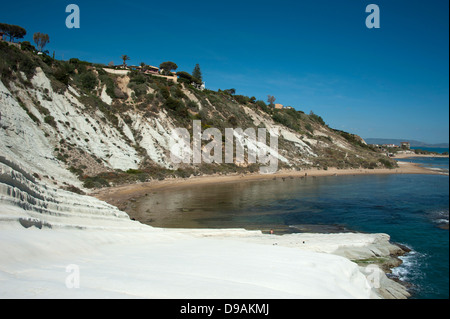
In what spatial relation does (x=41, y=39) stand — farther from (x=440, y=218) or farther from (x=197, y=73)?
(x=440, y=218)

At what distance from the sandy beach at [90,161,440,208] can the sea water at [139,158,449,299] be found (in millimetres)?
1696

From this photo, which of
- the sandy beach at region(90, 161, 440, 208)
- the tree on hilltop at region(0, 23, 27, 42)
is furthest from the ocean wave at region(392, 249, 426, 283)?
the tree on hilltop at region(0, 23, 27, 42)

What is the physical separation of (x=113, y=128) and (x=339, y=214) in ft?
88.8

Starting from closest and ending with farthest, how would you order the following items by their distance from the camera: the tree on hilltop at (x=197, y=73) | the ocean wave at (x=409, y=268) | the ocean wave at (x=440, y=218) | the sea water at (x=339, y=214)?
the ocean wave at (x=409, y=268) < the sea water at (x=339, y=214) < the ocean wave at (x=440, y=218) < the tree on hilltop at (x=197, y=73)

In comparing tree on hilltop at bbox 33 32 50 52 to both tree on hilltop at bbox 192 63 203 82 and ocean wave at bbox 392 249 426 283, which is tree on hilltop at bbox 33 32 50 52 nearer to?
tree on hilltop at bbox 192 63 203 82

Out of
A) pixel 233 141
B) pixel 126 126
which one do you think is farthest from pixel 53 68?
pixel 233 141

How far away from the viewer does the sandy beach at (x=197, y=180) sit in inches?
939

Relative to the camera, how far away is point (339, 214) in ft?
66.7

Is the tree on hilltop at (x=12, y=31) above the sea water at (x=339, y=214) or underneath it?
above

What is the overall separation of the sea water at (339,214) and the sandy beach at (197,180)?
1696 mm

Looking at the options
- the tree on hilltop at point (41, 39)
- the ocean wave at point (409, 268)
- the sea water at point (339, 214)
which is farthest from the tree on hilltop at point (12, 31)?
the ocean wave at point (409, 268)

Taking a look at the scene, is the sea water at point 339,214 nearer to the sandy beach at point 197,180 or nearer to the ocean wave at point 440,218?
the ocean wave at point 440,218

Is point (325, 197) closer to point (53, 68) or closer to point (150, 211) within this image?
point (150, 211)

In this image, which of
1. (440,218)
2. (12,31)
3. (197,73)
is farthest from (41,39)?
(440,218)
